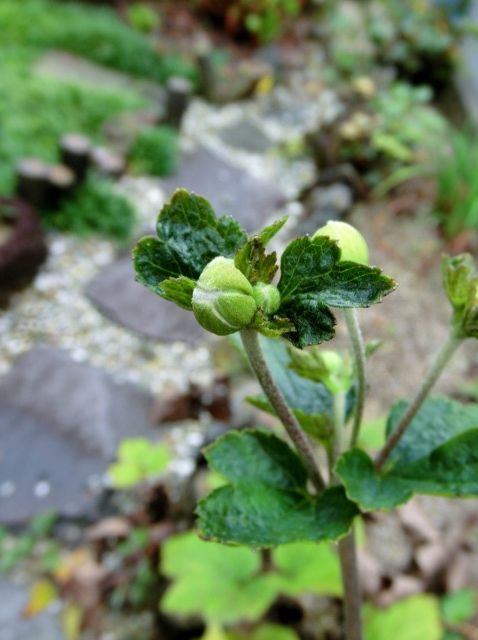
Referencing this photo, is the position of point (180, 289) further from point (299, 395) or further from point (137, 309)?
point (137, 309)

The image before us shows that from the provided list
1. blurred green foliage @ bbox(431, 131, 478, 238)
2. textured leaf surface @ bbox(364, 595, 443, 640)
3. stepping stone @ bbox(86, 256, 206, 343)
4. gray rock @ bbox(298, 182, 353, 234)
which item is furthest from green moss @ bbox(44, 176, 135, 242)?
textured leaf surface @ bbox(364, 595, 443, 640)

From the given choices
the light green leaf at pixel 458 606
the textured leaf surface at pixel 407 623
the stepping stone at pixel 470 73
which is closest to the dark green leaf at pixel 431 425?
the textured leaf surface at pixel 407 623

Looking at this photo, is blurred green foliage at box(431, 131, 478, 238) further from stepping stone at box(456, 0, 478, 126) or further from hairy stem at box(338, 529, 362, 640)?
hairy stem at box(338, 529, 362, 640)

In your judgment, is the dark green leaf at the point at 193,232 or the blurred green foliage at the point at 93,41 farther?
the blurred green foliage at the point at 93,41

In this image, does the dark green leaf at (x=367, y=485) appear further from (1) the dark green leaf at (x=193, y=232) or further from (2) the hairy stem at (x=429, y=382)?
(1) the dark green leaf at (x=193, y=232)

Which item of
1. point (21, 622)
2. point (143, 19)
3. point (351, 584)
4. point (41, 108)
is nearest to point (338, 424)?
point (351, 584)

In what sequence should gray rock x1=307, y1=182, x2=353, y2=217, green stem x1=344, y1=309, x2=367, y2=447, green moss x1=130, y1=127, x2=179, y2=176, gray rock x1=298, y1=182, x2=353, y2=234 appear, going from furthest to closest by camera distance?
1. green moss x1=130, y1=127, x2=179, y2=176
2. gray rock x1=307, y1=182, x2=353, y2=217
3. gray rock x1=298, y1=182, x2=353, y2=234
4. green stem x1=344, y1=309, x2=367, y2=447

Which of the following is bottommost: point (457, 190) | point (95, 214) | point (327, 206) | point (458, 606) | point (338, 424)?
Answer: point (95, 214)
